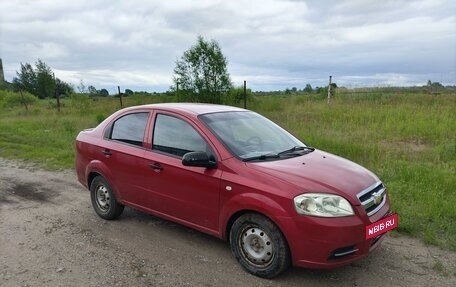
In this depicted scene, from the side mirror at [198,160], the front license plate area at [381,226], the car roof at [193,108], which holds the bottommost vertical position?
the front license plate area at [381,226]

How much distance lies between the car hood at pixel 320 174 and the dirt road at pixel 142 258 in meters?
0.86

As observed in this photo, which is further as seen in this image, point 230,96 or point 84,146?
point 230,96

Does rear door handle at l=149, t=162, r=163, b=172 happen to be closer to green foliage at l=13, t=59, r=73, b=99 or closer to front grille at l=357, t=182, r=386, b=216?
front grille at l=357, t=182, r=386, b=216

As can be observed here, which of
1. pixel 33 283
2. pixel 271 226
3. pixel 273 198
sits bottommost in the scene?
pixel 33 283

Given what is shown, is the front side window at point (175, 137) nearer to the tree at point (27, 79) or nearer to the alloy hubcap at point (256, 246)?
the alloy hubcap at point (256, 246)

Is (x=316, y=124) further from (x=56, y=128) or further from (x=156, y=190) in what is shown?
(x=56, y=128)

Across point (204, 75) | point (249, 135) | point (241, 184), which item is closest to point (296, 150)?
point (249, 135)

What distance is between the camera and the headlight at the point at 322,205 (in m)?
3.45

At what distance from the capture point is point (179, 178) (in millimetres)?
4320

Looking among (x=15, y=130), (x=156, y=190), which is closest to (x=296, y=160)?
(x=156, y=190)

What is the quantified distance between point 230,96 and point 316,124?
25.4 ft

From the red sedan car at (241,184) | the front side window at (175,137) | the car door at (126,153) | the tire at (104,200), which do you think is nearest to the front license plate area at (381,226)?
the red sedan car at (241,184)

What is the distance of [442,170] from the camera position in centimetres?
697

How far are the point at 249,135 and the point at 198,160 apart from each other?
0.80 metres
